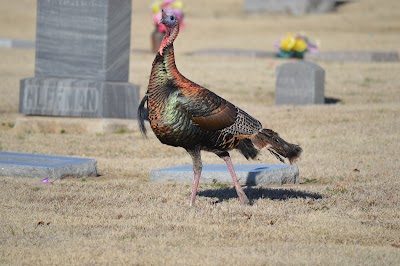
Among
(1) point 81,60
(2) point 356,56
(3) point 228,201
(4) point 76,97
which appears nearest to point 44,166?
(3) point 228,201

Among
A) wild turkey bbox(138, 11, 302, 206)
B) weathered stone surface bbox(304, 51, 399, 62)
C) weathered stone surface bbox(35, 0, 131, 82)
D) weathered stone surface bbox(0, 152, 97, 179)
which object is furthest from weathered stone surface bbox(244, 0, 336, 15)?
wild turkey bbox(138, 11, 302, 206)

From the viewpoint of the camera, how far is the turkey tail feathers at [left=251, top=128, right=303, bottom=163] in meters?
9.47

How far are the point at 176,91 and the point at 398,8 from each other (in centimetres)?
4520

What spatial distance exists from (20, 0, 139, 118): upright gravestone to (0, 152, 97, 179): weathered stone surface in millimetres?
4316

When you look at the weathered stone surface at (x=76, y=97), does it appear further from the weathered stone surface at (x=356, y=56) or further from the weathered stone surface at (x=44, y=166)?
the weathered stone surface at (x=356, y=56)

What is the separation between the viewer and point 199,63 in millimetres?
28328

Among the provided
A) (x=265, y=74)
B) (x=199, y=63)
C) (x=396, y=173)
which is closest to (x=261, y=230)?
(x=396, y=173)

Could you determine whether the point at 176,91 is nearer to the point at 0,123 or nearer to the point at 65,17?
the point at 65,17

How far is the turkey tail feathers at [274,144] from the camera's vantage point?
31.1 feet

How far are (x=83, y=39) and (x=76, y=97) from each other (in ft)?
3.55

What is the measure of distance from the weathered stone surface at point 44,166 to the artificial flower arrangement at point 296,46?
16553 mm

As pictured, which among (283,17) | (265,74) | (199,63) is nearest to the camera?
(265,74)

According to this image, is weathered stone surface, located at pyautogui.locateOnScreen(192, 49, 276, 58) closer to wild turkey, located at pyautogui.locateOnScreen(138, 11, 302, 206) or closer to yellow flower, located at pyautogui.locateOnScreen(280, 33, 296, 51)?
yellow flower, located at pyautogui.locateOnScreen(280, 33, 296, 51)

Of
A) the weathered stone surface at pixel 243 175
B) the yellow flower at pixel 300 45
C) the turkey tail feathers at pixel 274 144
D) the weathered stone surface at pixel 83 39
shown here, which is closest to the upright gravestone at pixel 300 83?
the weathered stone surface at pixel 83 39
